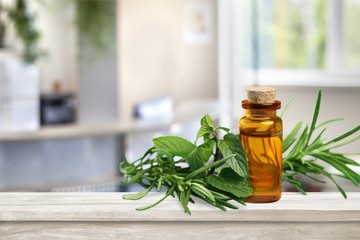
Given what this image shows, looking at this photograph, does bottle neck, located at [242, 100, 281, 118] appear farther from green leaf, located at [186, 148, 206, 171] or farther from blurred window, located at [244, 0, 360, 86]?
blurred window, located at [244, 0, 360, 86]

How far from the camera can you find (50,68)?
A: 7793 millimetres

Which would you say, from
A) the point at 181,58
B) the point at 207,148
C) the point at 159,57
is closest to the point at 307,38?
the point at 181,58

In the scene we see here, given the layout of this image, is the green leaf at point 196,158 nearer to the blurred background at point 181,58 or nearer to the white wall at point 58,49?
the blurred background at point 181,58

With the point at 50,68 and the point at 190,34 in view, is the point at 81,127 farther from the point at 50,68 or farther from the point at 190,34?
the point at 50,68

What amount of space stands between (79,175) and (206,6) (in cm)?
297

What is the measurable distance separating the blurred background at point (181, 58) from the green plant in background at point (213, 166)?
4.35 metres

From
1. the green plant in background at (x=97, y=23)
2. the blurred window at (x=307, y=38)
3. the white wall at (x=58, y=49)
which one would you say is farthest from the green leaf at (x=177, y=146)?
the white wall at (x=58, y=49)

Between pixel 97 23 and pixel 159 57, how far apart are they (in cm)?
72

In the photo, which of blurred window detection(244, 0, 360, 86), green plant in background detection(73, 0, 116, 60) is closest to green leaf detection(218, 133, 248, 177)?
blurred window detection(244, 0, 360, 86)

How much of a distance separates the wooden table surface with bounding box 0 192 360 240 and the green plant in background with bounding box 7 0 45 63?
5.83m

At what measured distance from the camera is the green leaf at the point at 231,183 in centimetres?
108

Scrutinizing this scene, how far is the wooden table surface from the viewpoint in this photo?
3.49 ft

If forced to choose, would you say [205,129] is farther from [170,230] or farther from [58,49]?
[58,49]

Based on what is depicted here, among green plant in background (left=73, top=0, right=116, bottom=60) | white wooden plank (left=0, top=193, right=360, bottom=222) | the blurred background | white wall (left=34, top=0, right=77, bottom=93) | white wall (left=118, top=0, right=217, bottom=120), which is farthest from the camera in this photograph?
white wall (left=34, top=0, right=77, bottom=93)
